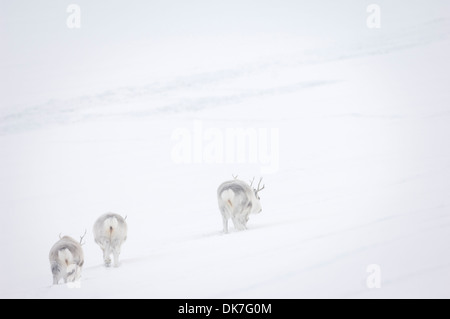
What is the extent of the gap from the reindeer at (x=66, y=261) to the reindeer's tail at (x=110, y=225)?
0.37m

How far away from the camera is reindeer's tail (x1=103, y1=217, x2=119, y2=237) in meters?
7.60

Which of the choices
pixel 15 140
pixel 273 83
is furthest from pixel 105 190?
pixel 273 83

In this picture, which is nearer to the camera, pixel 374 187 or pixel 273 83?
pixel 374 187

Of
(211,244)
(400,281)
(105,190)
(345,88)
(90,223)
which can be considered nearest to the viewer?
(400,281)

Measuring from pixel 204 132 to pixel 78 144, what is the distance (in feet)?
6.04

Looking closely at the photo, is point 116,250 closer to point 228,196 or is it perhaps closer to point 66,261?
point 66,261

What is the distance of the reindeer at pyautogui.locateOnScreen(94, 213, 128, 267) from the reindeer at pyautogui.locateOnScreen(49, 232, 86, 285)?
27 centimetres

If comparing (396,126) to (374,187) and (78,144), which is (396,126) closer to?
(374,187)

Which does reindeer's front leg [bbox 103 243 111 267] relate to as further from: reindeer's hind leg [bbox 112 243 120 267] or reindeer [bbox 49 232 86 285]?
reindeer [bbox 49 232 86 285]

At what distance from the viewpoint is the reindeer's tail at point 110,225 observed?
760cm

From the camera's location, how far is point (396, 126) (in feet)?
32.8

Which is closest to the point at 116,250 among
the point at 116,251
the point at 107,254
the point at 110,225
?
the point at 116,251

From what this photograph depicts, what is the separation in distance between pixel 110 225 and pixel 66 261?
2.02 feet

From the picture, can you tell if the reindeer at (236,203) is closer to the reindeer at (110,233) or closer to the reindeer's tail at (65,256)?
the reindeer at (110,233)
